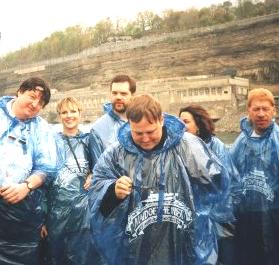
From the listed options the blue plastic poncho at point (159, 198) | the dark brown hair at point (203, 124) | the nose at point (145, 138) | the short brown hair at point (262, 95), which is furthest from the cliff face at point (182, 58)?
the nose at point (145, 138)

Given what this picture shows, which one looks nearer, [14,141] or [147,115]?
[147,115]

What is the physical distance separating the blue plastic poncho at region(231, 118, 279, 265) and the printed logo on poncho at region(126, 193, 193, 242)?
113cm

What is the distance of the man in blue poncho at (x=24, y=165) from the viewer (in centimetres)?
216

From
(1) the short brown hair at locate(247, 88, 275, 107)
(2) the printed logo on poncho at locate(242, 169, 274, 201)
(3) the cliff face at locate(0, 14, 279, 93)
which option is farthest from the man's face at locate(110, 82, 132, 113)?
(3) the cliff face at locate(0, 14, 279, 93)

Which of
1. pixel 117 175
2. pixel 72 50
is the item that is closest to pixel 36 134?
pixel 117 175

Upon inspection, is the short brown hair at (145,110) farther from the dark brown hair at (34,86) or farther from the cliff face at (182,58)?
the cliff face at (182,58)

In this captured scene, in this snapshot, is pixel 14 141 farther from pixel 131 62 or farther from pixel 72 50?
pixel 72 50

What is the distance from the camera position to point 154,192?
1.68 metres

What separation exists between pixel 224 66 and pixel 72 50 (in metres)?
28.0

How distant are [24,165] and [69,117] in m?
0.85

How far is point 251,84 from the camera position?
114ft

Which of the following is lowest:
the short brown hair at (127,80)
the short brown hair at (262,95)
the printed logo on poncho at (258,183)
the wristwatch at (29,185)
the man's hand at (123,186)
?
the man's hand at (123,186)

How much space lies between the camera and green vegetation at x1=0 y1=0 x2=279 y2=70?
148ft

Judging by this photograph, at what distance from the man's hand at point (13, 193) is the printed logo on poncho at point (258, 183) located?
143 cm
